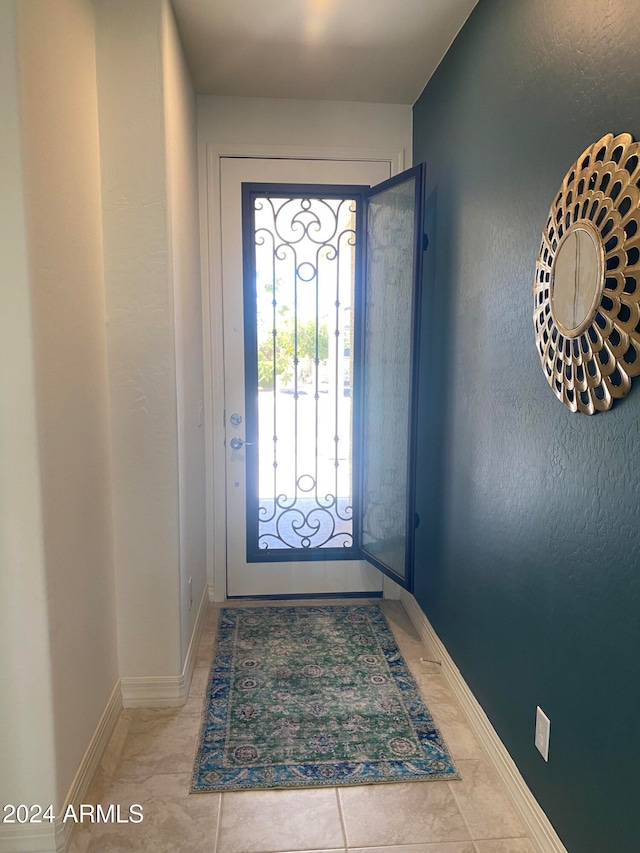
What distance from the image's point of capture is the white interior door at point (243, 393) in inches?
118

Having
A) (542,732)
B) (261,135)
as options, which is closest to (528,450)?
(542,732)

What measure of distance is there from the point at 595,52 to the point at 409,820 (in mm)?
2124

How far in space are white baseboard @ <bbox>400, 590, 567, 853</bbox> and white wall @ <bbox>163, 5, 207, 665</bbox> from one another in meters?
1.10

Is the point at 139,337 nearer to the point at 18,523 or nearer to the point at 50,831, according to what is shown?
the point at 18,523

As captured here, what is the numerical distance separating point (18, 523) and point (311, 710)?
1.37 meters

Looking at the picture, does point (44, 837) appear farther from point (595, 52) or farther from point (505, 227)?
point (595, 52)

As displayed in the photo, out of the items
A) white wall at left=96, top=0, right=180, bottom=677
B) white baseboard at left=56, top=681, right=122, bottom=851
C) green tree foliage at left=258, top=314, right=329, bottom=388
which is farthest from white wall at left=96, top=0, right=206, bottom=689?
green tree foliage at left=258, top=314, right=329, bottom=388

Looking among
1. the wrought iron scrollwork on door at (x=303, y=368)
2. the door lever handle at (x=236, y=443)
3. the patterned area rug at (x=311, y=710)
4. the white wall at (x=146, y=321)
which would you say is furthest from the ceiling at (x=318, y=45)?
the patterned area rug at (x=311, y=710)

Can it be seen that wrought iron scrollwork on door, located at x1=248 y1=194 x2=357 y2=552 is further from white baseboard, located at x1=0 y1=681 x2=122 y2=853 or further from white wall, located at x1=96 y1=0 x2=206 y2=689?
white baseboard, located at x1=0 y1=681 x2=122 y2=853

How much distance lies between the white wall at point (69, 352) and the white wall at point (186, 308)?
0.28m

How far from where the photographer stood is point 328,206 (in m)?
3.06

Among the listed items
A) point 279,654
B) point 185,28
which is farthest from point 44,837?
point 185,28

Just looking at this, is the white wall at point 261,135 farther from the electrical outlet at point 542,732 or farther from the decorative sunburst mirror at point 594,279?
the electrical outlet at point 542,732

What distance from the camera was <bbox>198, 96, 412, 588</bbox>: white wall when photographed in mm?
2955
